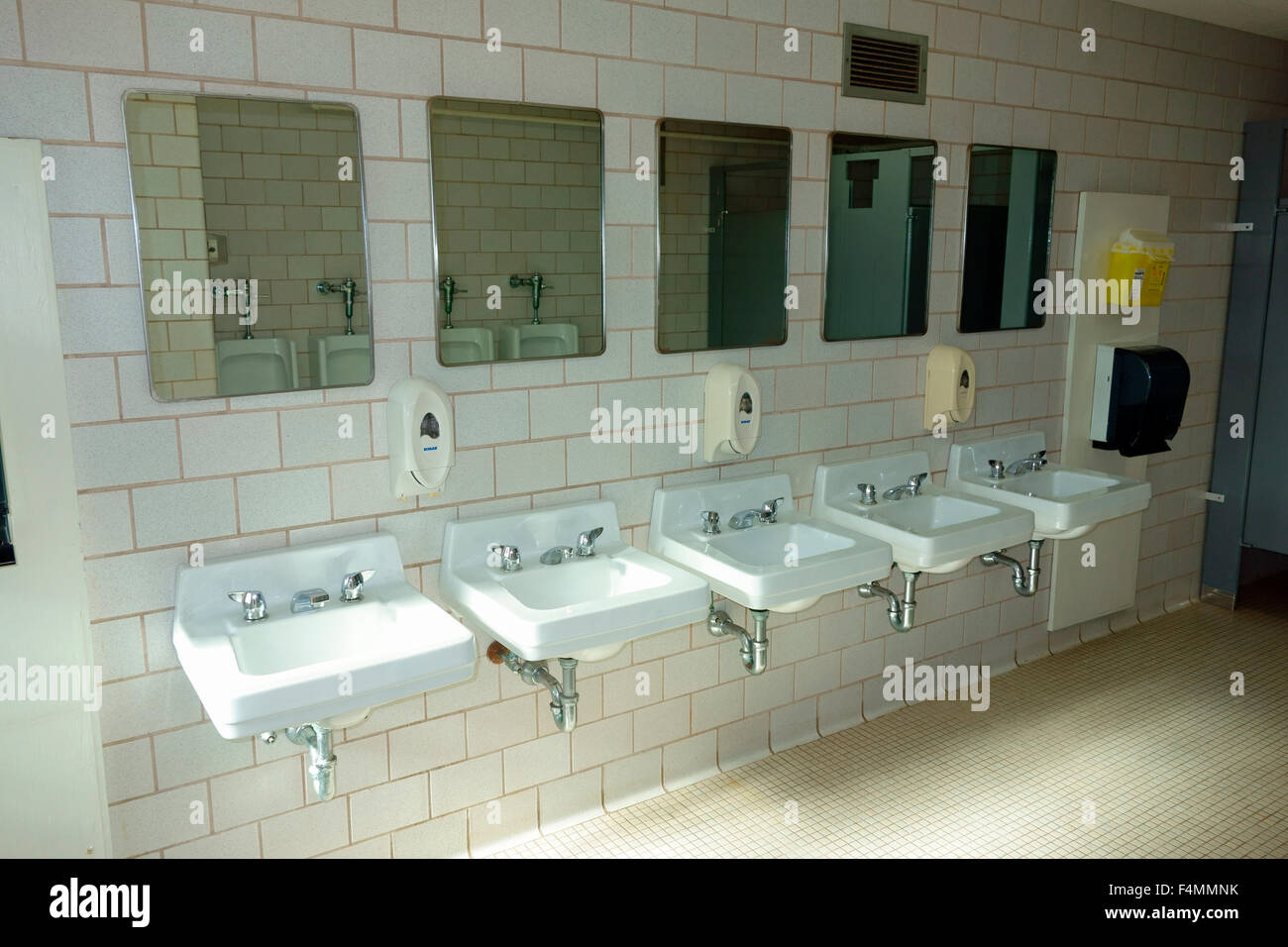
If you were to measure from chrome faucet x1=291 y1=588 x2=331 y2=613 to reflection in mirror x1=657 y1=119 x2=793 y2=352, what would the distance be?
1.16 metres

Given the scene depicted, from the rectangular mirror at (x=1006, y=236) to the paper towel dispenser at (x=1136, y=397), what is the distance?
419 mm

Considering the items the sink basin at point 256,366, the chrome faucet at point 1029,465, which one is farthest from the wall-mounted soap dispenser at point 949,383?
the sink basin at point 256,366

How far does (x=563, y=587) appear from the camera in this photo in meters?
2.64

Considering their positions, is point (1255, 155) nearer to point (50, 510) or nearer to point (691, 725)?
point (691, 725)

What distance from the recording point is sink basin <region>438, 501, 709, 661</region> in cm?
225

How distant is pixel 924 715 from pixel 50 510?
286 cm

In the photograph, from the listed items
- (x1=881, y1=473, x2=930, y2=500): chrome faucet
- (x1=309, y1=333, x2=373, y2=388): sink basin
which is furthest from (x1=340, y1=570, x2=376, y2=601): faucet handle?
(x1=881, y1=473, x2=930, y2=500): chrome faucet

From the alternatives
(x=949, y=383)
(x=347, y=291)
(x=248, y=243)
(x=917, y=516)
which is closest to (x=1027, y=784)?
(x=917, y=516)

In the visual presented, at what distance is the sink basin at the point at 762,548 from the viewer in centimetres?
258

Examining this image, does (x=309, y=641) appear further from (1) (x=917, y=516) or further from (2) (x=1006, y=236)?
(2) (x=1006, y=236)

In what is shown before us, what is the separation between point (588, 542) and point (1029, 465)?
1.90m

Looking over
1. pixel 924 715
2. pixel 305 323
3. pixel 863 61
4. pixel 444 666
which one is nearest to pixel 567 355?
pixel 305 323

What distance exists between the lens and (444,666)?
2.09 m

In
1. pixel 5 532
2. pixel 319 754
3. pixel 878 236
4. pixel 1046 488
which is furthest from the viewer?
Answer: pixel 1046 488
